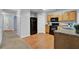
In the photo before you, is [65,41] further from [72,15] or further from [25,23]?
[25,23]

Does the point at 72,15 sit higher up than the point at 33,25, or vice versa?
the point at 72,15

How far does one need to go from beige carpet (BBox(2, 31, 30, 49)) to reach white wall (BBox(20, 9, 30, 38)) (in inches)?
3.6

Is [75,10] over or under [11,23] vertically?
over

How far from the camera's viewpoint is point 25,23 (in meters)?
1.64

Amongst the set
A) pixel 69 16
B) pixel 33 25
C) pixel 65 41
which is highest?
pixel 69 16

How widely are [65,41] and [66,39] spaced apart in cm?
3

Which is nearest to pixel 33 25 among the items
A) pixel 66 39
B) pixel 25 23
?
pixel 25 23
